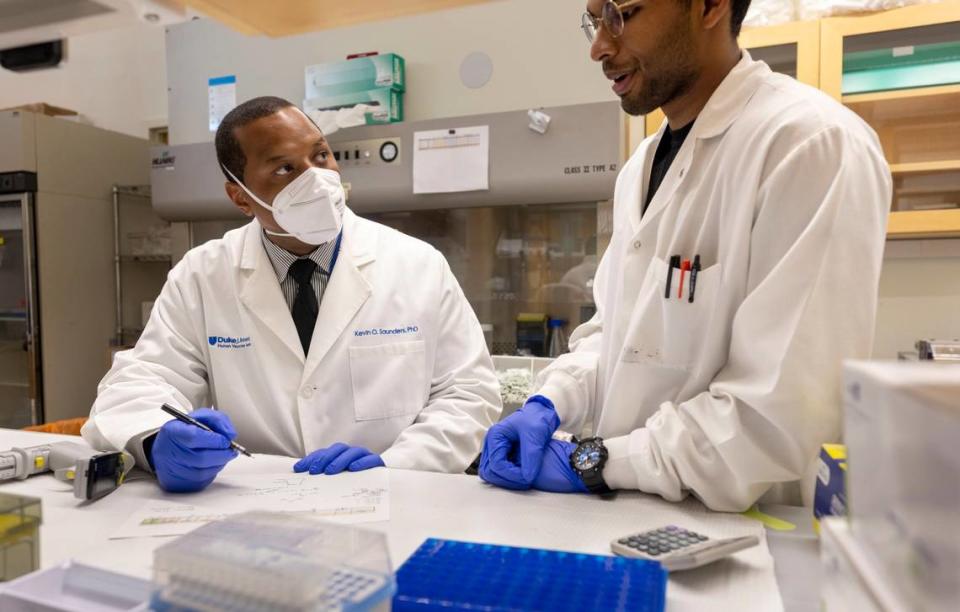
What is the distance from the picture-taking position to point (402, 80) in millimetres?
2730

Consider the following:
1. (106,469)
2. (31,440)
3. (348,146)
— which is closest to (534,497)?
(106,469)

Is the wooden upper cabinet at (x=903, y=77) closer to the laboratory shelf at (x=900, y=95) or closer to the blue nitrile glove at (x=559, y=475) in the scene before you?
the laboratory shelf at (x=900, y=95)

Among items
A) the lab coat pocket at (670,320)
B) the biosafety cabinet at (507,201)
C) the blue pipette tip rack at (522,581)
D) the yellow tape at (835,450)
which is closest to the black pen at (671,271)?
the lab coat pocket at (670,320)

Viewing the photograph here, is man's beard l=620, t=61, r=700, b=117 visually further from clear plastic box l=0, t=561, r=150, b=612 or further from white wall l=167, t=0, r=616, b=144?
white wall l=167, t=0, r=616, b=144

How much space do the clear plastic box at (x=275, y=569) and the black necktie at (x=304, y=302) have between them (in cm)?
103

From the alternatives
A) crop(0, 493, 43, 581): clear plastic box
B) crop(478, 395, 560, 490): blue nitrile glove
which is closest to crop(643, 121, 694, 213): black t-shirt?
crop(478, 395, 560, 490): blue nitrile glove

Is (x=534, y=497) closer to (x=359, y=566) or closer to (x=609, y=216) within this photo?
(x=359, y=566)

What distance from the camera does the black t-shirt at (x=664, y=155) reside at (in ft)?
4.04

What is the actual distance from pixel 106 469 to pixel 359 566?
28.0 inches

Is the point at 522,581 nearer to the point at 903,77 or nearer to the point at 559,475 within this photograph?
the point at 559,475

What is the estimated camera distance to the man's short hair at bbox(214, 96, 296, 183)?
5.18 feet

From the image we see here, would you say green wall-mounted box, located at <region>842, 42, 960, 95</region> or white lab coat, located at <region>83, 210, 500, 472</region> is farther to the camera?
green wall-mounted box, located at <region>842, 42, 960, 95</region>

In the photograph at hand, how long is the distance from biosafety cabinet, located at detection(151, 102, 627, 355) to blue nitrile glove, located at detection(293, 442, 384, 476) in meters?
1.44

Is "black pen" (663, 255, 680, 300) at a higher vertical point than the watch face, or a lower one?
higher
